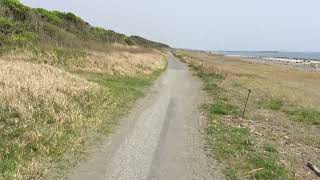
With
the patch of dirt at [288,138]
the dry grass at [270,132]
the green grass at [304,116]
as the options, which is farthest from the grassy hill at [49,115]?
the green grass at [304,116]

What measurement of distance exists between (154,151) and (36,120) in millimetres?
3278

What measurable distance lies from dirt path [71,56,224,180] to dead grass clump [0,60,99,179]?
0.82 metres

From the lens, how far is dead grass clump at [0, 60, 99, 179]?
341 inches

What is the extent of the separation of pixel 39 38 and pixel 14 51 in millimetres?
5809

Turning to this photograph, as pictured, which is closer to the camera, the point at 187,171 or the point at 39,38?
the point at 187,171

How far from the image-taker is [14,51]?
28.8 metres

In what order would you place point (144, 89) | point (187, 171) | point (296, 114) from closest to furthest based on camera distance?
point (187, 171) → point (296, 114) → point (144, 89)

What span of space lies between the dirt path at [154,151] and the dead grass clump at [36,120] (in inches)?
32.4

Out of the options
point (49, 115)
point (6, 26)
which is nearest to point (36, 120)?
point (49, 115)

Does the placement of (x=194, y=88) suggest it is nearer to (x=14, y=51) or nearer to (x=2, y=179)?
(x=14, y=51)

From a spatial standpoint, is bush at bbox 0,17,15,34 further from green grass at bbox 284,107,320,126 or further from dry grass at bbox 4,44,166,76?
green grass at bbox 284,107,320,126

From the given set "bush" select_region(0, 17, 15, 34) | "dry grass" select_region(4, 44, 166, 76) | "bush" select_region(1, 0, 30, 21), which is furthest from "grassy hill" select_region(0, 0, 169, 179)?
"bush" select_region(1, 0, 30, 21)

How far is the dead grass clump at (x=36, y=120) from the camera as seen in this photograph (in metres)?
8.66

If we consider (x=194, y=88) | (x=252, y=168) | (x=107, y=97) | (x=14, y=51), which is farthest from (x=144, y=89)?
(x=252, y=168)
